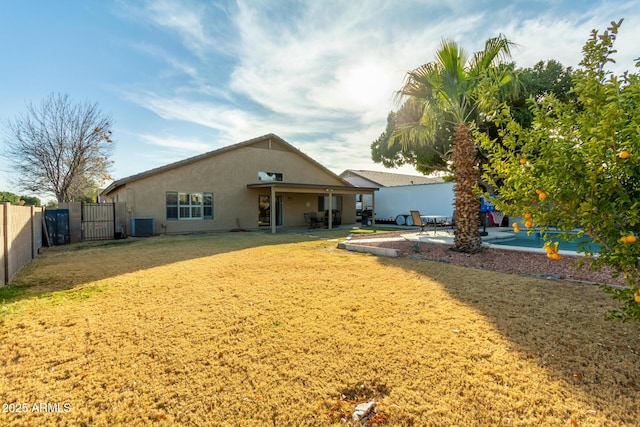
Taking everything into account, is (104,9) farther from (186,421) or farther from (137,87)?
(186,421)

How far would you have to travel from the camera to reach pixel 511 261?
280 inches

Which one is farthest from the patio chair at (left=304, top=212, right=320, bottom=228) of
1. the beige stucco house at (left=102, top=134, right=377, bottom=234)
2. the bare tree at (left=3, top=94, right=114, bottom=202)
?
the bare tree at (left=3, top=94, right=114, bottom=202)

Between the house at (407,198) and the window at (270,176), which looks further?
the house at (407,198)

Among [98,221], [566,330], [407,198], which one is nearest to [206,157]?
[98,221]

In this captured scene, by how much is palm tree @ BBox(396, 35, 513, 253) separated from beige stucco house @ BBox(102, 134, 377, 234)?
8484 mm

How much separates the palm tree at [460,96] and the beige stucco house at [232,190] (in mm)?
8484

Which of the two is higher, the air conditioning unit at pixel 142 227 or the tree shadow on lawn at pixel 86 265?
the air conditioning unit at pixel 142 227

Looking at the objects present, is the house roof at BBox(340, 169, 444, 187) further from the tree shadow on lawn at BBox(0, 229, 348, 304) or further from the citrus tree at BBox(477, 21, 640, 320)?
the citrus tree at BBox(477, 21, 640, 320)

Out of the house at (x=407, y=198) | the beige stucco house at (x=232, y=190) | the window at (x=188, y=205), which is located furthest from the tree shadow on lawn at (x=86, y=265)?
the house at (x=407, y=198)

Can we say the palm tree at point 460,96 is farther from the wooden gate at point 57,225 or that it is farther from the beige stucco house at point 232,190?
the wooden gate at point 57,225

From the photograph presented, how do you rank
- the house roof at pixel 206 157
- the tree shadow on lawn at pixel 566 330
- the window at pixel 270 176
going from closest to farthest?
the tree shadow on lawn at pixel 566 330, the house roof at pixel 206 157, the window at pixel 270 176

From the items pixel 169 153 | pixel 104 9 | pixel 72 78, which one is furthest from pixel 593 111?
pixel 169 153

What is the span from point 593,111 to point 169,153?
2512 cm

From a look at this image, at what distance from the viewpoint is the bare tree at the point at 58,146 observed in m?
19.6
